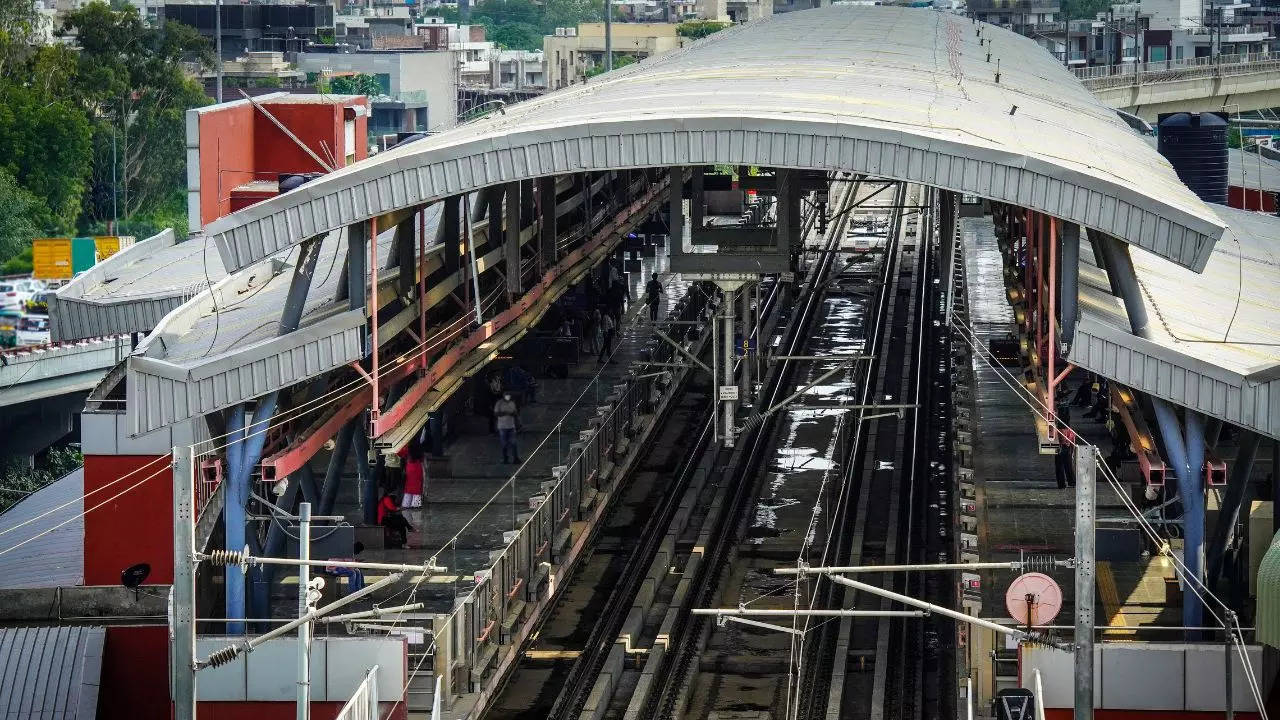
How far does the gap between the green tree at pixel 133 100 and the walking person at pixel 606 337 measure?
37457 millimetres

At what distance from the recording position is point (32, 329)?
52625 mm

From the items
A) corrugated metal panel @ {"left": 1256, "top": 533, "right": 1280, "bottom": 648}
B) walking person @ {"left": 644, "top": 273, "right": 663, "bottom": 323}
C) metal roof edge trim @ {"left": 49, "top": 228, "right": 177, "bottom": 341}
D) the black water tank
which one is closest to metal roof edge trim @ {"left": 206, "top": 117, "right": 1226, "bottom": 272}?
corrugated metal panel @ {"left": 1256, "top": 533, "right": 1280, "bottom": 648}

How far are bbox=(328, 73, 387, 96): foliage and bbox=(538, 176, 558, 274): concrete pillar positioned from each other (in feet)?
191

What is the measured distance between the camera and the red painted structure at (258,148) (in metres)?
38.7

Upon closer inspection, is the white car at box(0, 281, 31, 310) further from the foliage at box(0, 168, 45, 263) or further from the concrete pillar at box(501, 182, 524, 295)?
the concrete pillar at box(501, 182, 524, 295)

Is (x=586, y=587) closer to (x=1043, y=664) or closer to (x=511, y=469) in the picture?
(x=511, y=469)

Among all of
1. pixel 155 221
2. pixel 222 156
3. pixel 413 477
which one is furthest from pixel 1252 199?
pixel 155 221

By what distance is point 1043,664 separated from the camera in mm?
18266

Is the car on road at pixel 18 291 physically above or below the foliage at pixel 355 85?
below

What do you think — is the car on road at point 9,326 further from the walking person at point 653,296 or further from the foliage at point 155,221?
the walking person at point 653,296

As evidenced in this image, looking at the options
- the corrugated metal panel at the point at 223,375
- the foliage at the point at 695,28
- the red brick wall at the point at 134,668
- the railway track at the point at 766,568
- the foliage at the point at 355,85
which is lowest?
the railway track at the point at 766,568

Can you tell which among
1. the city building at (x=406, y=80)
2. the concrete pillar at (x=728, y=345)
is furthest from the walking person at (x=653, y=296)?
the city building at (x=406, y=80)

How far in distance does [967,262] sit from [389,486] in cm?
2736

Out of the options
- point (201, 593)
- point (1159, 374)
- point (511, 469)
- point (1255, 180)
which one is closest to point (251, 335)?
point (201, 593)
